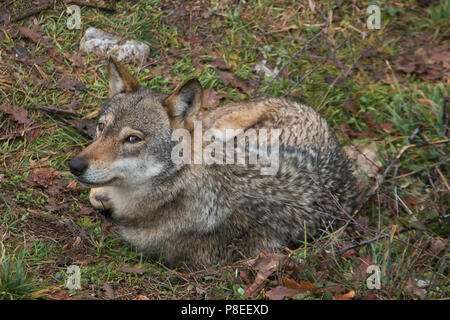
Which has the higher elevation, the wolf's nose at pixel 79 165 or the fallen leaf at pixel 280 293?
the wolf's nose at pixel 79 165

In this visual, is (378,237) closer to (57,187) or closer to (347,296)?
(347,296)

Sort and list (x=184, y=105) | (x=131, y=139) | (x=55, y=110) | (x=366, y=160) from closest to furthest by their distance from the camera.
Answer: (x=131, y=139)
(x=184, y=105)
(x=55, y=110)
(x=366, y=160)

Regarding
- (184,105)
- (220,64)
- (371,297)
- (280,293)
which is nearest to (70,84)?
(220,64)

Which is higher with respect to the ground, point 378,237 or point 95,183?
point 95,183

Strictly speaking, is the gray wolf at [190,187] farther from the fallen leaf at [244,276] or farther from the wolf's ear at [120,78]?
the fallen leaf at [244,276]

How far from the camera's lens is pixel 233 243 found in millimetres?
5602

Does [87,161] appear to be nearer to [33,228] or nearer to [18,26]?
[33,228]

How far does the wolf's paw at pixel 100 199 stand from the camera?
19.2 feet

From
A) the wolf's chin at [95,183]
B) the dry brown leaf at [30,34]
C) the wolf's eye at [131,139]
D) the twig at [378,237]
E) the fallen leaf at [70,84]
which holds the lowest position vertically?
the twig at [378,237]

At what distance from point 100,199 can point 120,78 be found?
4.61 feet

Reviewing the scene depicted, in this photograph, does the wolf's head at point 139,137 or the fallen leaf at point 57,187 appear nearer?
the wolf's head at point 139,137

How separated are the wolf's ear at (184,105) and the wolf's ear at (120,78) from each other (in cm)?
63

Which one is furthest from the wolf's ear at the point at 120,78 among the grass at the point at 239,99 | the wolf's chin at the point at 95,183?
the grass at the point at 239,99

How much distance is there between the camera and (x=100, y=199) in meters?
5.93
